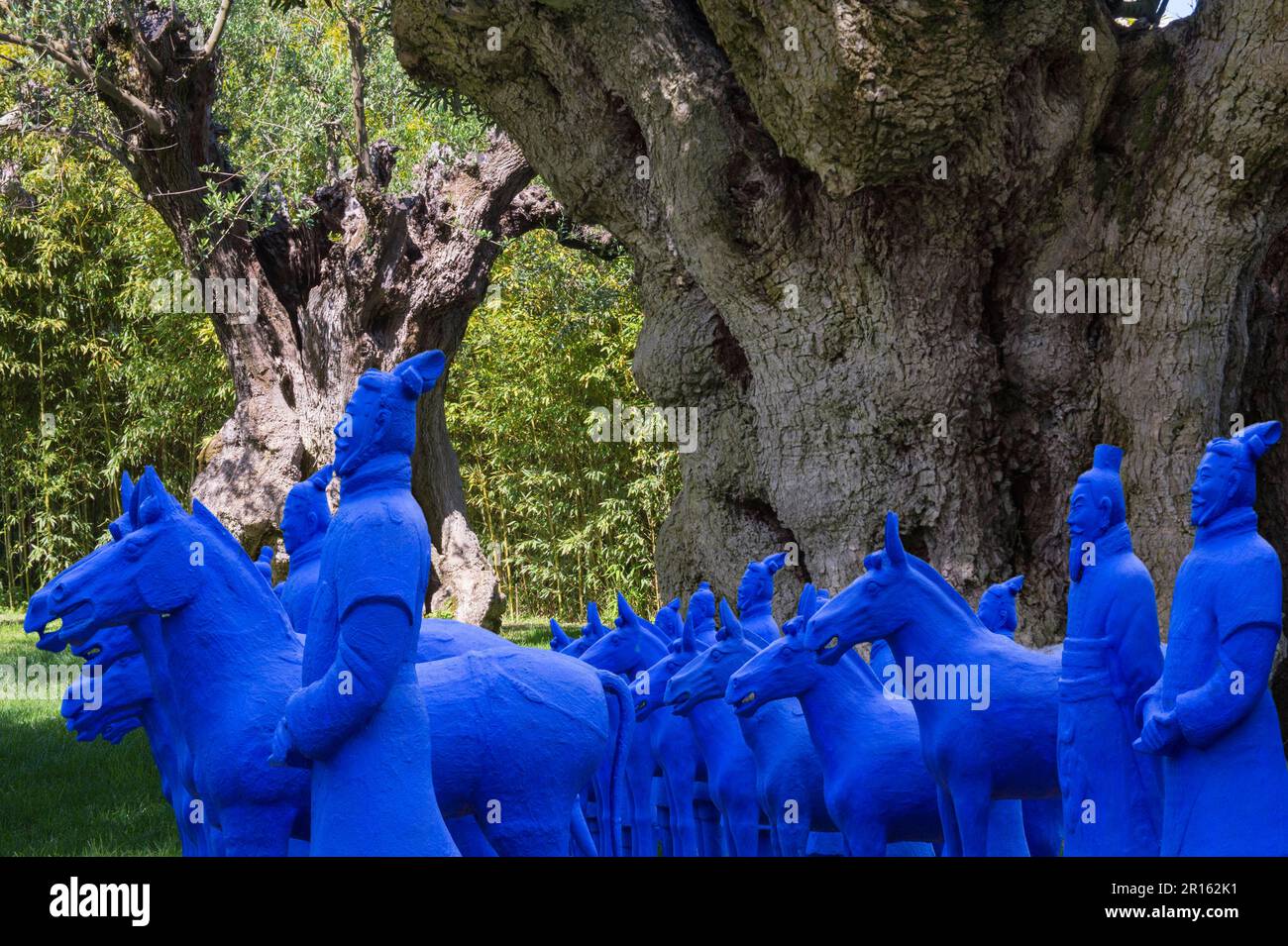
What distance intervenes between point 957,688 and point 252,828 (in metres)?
2.55

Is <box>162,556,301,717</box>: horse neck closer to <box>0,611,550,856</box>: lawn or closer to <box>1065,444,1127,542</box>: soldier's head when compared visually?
<box>1065,444,1127,542</box>: soldier's head

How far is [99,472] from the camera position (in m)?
21.8

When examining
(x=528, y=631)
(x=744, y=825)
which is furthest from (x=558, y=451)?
(x=744, y=825)

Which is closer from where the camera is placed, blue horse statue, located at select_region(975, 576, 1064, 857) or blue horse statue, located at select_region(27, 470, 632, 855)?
blue horse statue, located at select_region(27, 470, 632, 855)

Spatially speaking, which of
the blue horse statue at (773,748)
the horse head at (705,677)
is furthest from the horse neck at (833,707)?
the horse head at (705,677)

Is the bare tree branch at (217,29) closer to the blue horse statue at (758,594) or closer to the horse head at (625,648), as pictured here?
the horse head at (625,648)

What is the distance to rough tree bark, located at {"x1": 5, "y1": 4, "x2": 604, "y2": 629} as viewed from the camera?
43.0 feet

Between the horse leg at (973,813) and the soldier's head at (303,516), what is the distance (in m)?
2.93

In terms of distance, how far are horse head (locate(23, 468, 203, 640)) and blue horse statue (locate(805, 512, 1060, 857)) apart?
2304mm

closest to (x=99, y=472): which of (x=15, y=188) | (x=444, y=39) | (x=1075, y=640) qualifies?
(x=15, y=188)

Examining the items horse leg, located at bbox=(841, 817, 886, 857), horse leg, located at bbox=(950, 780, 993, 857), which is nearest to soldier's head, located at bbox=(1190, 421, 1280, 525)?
horse leg, located at bbox=(950, 780, 993, 857)

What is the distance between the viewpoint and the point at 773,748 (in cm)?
618

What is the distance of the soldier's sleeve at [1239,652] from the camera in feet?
13.4

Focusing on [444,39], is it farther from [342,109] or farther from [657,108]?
[342,109]
